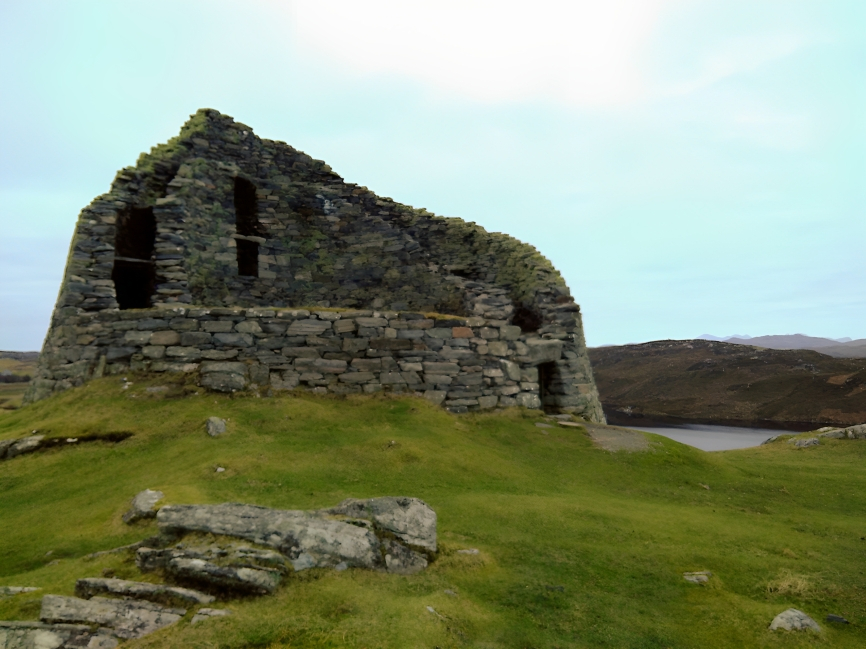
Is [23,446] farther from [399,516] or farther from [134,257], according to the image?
[134,257]

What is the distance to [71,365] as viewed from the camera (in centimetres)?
1244

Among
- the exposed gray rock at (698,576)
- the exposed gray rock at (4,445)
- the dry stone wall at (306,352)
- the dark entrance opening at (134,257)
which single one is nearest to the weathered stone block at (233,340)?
the dry stone wall at (306,352)

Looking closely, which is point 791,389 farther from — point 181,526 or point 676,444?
point 181,526

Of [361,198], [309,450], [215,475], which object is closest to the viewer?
[215,475]

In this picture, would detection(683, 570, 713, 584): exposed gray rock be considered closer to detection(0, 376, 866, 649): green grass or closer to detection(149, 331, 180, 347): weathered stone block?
detection(0, 376, 866, 649): green grass

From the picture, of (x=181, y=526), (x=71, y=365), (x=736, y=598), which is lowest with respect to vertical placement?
(x=736, y=598)

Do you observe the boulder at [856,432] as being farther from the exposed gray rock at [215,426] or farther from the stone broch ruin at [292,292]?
the exposed gray rock at [215,426]

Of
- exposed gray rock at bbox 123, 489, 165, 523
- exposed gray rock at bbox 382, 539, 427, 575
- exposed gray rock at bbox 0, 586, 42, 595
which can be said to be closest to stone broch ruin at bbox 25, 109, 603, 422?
exposed gray rock at bbox 123, 489, 165, 523

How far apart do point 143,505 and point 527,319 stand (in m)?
14.8

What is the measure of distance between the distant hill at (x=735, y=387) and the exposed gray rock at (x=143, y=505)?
27.3 metres

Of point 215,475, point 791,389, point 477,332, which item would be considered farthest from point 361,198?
point 791,389

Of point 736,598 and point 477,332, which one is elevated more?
point 477,332

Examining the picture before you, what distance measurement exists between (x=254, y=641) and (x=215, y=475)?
5.05 metres

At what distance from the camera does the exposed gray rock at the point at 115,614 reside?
4152 mm
